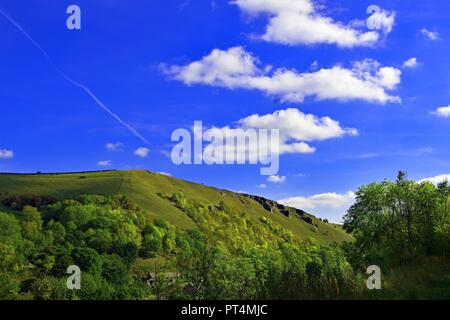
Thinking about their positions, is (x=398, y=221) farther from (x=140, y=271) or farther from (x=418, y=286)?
(x=140, y=271)

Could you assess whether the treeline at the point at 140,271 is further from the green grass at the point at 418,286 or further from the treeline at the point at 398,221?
the treeline at the point at 398,221

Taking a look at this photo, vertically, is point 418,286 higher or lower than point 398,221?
lower

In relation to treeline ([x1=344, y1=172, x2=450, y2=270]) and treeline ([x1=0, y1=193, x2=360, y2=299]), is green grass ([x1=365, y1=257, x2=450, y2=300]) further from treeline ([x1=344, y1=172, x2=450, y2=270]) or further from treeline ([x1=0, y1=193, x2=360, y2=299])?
treeline ([x1=344, y1=172, x2=450, y2=270])

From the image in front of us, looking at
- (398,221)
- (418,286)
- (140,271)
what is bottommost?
(140,271)

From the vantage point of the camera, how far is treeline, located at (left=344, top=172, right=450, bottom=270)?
38.5 metres

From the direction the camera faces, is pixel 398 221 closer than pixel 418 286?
No

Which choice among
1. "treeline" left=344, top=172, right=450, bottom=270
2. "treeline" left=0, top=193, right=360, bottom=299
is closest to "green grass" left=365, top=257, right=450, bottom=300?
"treeline" left=0, top=193, right=360, bottom=299

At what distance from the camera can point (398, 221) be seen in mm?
45906

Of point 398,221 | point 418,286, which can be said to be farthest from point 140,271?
point 418,286

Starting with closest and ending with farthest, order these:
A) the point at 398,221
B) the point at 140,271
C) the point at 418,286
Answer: the point at 418,286
the point at 398,221
the point at 140,271

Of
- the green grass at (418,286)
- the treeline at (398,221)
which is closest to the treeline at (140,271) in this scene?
the green grass at (418,286)

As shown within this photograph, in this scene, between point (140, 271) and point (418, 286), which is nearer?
point (418, 286)

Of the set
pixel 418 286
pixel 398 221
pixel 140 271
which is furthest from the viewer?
pixel 140 271
